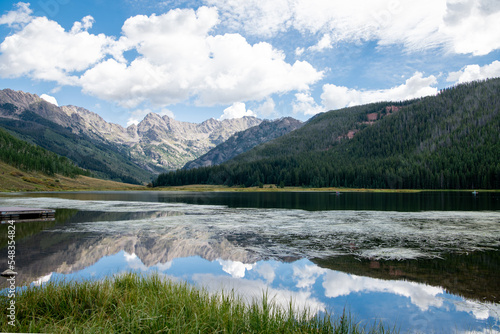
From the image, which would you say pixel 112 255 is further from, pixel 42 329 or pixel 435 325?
pixel 435 325

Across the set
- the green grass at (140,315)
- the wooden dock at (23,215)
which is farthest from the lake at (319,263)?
the wooden dock at (23,215)

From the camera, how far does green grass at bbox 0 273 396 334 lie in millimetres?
8484

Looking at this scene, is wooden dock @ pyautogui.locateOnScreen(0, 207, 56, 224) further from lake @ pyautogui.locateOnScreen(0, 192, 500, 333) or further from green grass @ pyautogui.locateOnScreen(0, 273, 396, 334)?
green grass @ pyautogui.locateOnScreen(0, 273, 396, 334)

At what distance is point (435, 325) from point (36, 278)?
1909 cm

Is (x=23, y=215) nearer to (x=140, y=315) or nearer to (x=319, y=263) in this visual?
(x=319, y=263)

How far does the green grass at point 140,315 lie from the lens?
334 inches

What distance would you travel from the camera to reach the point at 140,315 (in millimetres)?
8875

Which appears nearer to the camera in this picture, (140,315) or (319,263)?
(140,315)

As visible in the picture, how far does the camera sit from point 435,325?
12.2 metres

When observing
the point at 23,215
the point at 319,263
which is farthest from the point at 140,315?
the point at 23,215

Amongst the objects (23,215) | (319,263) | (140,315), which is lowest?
(319,263)

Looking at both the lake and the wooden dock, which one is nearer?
the lake

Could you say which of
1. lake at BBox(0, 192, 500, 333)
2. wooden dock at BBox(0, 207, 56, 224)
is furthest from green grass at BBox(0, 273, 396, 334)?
wooden dock at BBox(0, 207, 56, 224)

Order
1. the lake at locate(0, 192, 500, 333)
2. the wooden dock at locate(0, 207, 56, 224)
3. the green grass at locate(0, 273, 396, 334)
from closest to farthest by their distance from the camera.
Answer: the green grass at locate(0, 273, 396, 334), the lake at locate(0, 192, 500, 333), the wooden dock at locate(0, 207, 56, 224)
